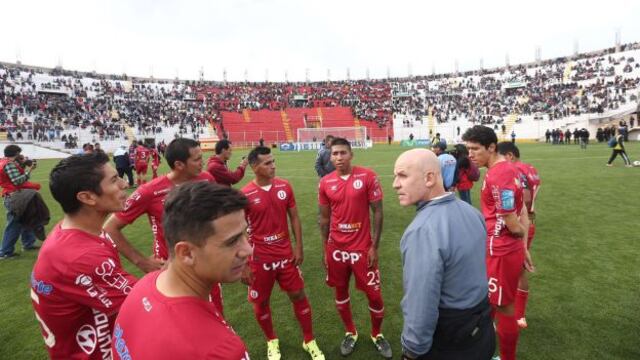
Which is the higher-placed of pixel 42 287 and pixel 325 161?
pixel 325 161

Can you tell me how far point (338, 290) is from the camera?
4426mm

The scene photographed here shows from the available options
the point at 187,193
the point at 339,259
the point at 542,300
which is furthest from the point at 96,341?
the point at 542,300

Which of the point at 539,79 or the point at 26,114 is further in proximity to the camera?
the point at 539,79

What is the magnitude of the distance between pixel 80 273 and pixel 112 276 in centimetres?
17

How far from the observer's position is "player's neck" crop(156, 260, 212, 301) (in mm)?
1456

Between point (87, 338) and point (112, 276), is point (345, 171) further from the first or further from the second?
point (87, 338)

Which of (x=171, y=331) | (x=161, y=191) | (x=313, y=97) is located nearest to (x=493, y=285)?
(x=171, y=331)

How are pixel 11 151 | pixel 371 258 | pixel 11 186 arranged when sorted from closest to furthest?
pixel 371 258, pixel 11 151, pixel 11 186

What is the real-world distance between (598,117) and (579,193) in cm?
4032

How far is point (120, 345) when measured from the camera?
1458 mm

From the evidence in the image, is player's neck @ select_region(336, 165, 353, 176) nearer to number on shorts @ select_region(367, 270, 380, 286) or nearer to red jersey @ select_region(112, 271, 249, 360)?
number on shorts @ select_region(367, 270, 380, 286)

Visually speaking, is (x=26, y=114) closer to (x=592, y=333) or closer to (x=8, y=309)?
(x=8, y=309)

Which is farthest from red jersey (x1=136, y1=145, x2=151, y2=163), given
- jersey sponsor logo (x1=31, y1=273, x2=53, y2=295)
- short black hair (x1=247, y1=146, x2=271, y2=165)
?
jersey sponsor logo (x1=31, y1=273, x2=53, y2=295)

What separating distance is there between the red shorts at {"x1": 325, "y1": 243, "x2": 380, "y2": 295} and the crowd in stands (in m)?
46.8
